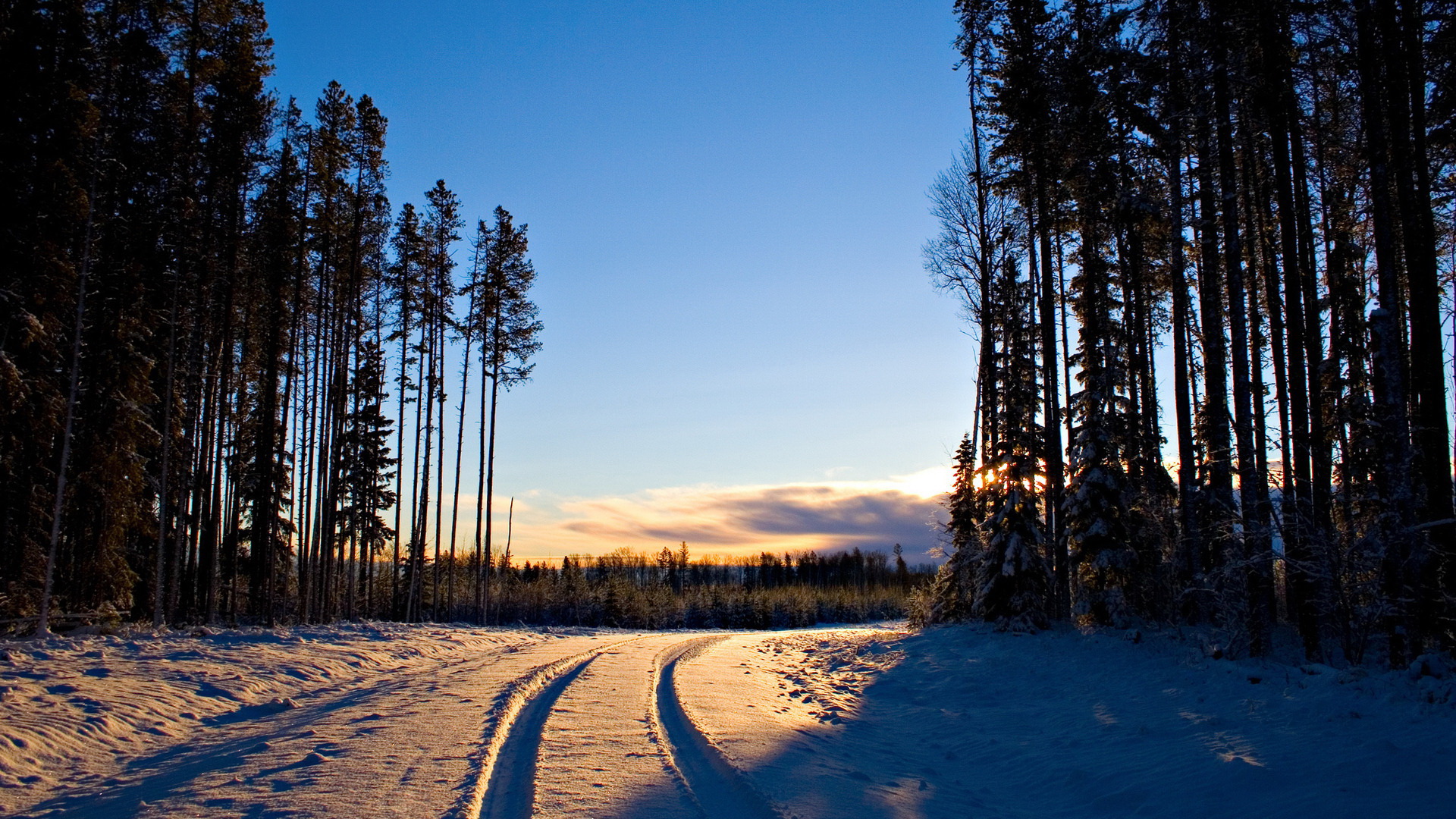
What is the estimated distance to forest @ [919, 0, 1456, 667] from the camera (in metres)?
10.2

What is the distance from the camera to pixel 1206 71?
13.1 metres

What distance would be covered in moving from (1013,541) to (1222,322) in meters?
6.45

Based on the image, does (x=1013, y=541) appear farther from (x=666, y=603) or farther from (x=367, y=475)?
(x=666, y=603)

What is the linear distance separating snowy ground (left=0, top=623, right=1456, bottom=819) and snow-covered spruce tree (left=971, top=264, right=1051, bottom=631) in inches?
136

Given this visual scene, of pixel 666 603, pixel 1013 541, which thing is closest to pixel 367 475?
pixel 1013 541

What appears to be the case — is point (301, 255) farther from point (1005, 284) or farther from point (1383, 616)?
point (1383, 616)

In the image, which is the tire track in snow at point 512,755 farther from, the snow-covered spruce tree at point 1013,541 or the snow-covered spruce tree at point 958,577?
the snow-covered spruce tree at point 958,577

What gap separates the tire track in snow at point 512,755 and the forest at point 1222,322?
9.35 metres

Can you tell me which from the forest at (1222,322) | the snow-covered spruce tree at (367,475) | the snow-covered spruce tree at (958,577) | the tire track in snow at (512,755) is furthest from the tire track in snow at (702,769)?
the snow-covered spruce tree at (367,475)

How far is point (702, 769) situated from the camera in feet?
23.0

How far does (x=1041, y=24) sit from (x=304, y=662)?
68.4 ft

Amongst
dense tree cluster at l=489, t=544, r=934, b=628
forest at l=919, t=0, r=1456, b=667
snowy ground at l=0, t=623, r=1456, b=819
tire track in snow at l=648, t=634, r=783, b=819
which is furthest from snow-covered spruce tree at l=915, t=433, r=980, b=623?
dense tree cluster at l=489, t=544, r=934, b=628

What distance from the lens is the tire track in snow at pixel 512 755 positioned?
5746 mm

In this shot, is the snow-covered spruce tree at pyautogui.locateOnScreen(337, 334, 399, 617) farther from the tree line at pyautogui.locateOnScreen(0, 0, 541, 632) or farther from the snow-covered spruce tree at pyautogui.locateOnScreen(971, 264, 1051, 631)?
the snow-covered spruce tree at pyautogui.locateOnScreen(971, 264, 1051, 631)
